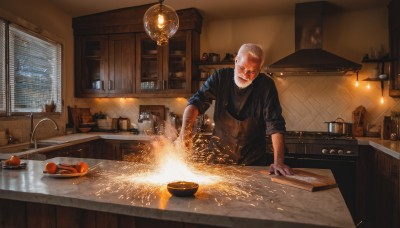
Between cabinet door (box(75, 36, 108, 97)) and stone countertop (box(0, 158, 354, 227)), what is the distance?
8.74ft

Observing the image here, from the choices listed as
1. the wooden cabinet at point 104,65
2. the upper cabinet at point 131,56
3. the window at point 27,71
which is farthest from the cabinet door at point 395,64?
the window at point 27,71

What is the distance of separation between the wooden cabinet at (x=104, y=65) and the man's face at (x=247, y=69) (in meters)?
2.31

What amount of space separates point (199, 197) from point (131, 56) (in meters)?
3.26

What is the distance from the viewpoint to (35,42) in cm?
355

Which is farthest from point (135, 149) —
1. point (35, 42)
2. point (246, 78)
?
point (246, 78)

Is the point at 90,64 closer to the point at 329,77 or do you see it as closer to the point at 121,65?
the point at 121,65

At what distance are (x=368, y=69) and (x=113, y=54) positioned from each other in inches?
132

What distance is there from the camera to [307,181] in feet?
4.90

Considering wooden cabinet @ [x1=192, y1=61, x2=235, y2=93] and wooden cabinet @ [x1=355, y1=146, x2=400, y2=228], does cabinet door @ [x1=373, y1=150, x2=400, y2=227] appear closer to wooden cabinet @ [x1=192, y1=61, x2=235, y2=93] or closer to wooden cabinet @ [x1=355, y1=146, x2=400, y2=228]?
wooden cabinet @ [x1=355, y1=146, x2=400, y2=228]

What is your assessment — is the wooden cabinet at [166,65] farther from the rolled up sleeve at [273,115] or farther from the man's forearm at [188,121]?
the rolled up sleeve at [273,115]

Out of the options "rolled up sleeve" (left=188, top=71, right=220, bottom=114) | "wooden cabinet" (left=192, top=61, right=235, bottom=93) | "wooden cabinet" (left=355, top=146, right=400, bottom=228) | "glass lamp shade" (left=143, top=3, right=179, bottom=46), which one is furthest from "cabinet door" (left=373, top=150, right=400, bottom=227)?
"glass lamp shade" (left=143, top=3, right=179, bottom=46)

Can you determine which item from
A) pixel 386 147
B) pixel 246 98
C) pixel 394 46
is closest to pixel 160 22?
pixel 246 98

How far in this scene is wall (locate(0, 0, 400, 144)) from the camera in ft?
12.5

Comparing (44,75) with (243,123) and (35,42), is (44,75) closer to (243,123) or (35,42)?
(35,42)
